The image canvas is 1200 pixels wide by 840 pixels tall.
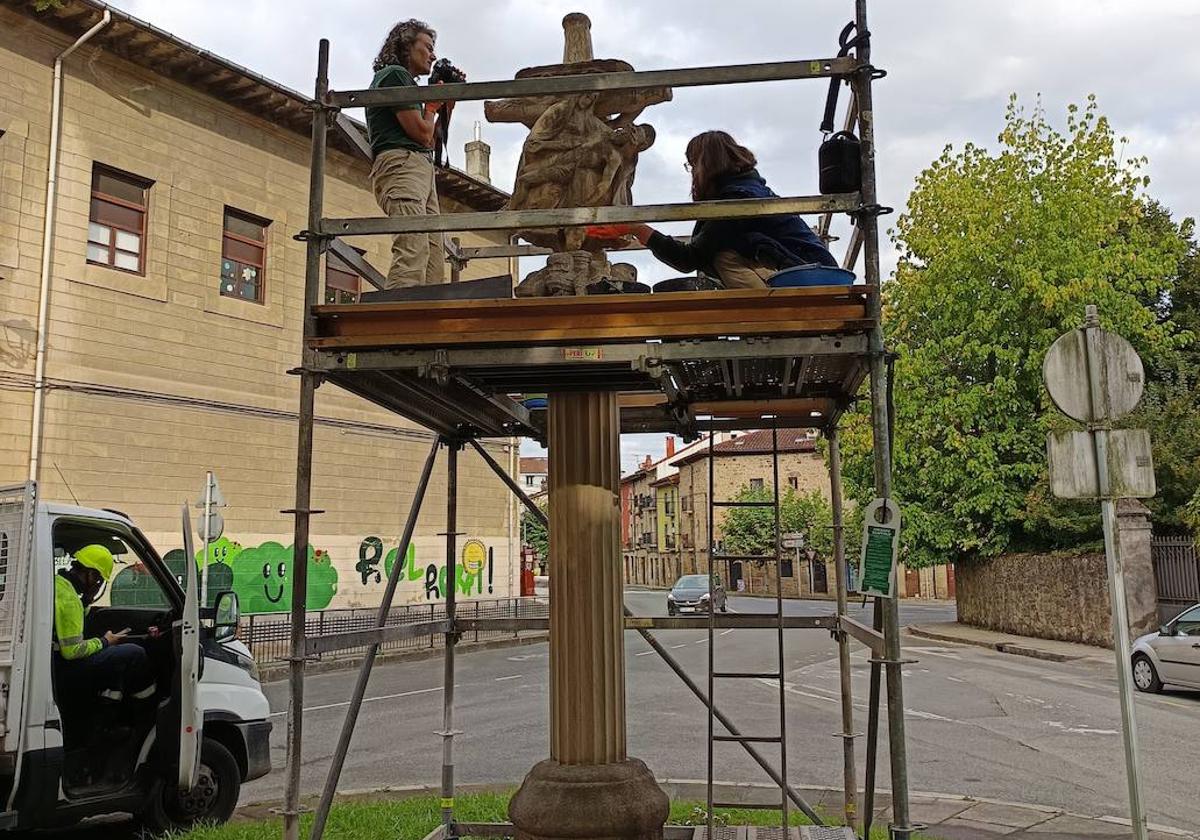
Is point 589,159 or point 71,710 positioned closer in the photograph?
point 589,159

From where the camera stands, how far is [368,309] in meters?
4.14

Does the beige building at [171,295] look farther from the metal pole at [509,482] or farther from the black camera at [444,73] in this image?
the black camera at [444,73]

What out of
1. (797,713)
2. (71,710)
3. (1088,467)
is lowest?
(797,713)

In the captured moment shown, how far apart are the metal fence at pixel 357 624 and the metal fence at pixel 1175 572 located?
12.5 meters

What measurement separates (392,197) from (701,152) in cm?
170

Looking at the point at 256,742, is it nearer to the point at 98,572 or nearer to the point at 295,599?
the point at 98,572

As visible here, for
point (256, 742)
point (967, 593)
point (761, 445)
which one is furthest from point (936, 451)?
point (761, 445)

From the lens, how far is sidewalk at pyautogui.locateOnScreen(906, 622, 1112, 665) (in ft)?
62.5

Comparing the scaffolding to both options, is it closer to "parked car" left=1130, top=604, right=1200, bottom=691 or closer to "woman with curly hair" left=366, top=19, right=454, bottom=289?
"woman with curly hair" left=366, top=19, right=454, bottom=289

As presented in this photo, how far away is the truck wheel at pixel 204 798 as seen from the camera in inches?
263

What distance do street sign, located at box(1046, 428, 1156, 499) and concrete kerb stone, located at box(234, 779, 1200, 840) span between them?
7.65 ft

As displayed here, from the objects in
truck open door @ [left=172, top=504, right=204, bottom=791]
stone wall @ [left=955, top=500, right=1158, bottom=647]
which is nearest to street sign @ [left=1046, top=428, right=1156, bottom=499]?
truck open door @ [left=172, top=504, right=204, bottom=791]

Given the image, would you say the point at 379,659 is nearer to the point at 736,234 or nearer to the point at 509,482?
the point at 509,482

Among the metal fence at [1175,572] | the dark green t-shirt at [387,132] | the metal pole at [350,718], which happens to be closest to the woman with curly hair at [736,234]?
the dark green t-shirt at [387,132]
